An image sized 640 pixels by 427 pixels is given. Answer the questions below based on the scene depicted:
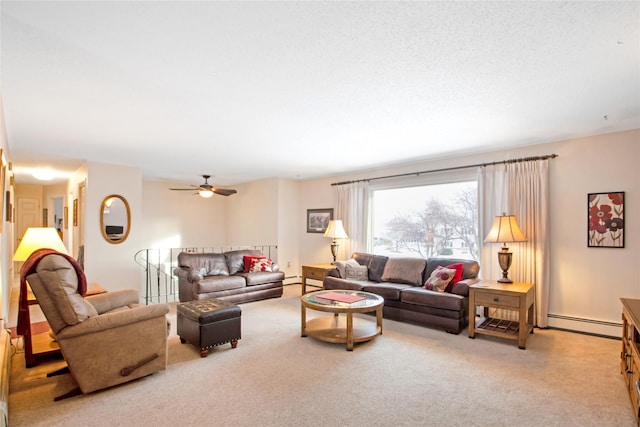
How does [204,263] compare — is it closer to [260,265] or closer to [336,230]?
[260,265]

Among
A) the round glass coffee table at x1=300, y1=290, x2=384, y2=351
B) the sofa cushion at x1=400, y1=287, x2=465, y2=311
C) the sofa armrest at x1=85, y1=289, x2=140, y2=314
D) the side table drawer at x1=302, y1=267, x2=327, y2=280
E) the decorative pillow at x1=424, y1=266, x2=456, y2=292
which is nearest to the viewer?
the sofa armrest at x1=85, y1=289, x2=140, y2=314

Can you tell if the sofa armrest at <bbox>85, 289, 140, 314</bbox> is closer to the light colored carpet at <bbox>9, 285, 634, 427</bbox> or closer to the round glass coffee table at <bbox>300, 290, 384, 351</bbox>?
the light colored carpet at <bbox>9, 285, 634, 427</bbox>

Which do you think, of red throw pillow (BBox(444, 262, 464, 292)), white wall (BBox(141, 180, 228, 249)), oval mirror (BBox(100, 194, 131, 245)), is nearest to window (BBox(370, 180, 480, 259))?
red throw pillow (BBox(444, 262, 464, 292))

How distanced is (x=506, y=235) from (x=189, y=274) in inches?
194

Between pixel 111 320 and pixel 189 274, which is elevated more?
pixel 111 320

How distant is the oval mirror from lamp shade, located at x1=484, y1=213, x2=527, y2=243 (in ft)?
20.2

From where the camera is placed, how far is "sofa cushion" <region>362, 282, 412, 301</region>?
4680 millimetres

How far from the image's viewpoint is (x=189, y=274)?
5.64 meters

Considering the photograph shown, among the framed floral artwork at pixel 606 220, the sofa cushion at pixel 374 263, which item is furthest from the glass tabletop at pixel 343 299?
the framed floral artwork at pixel 606 220

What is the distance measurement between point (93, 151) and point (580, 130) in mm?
6695

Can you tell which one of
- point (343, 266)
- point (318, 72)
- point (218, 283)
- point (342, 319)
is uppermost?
point (318, 72)

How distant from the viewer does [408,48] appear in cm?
213

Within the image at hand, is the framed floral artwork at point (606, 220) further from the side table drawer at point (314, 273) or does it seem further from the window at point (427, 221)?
the side table drawer at point (314, 273)

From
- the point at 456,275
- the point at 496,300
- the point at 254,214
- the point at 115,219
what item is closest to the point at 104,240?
the point at 115,219
